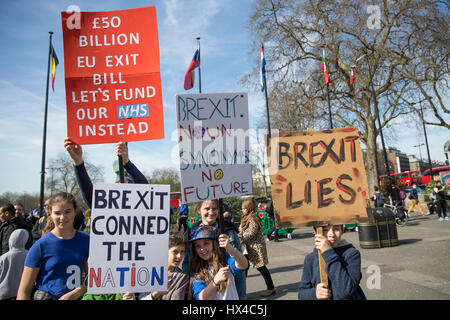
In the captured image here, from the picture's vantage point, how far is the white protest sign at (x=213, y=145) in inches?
106

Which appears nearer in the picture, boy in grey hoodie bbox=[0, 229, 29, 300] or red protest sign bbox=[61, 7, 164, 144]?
red protest sign bbox=[61, 7, 164, 144]

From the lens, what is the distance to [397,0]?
1683cm

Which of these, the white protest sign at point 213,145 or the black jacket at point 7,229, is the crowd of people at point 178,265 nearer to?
the white protest sign at point 213,145

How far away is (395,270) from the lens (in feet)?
21.2

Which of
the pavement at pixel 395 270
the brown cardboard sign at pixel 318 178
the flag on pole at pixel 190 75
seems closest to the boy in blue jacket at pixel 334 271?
the brown cardboard sign at pixel 318 178

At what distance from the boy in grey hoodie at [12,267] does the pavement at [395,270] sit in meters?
3.56

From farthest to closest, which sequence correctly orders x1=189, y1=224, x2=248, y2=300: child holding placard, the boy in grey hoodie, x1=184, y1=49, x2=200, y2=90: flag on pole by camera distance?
x1=184, y1=49, x2=200, y2=90: flag on pole → the boy in grey hoodie → x1=189, y1=224, x2=248, y2=300: child holding placard

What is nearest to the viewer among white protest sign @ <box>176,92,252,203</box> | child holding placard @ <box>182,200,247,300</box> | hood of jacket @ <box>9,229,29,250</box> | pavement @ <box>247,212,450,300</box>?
white protest sign @ <box>176,92,252,203</box>

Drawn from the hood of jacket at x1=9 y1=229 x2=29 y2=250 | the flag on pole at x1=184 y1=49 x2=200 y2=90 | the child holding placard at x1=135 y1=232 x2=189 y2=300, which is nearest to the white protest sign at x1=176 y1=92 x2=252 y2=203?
the child holding placard at x1=135 y1=232 x2=189 y2=300

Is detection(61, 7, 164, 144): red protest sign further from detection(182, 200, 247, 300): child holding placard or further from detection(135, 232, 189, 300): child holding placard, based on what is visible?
detection(135, 232, 189, 300): child holding placard

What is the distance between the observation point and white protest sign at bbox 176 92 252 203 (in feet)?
8.86

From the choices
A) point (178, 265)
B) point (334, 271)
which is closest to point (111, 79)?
point (178, 265)

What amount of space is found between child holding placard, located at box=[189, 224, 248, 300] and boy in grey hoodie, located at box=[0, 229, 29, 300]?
2402 mm
